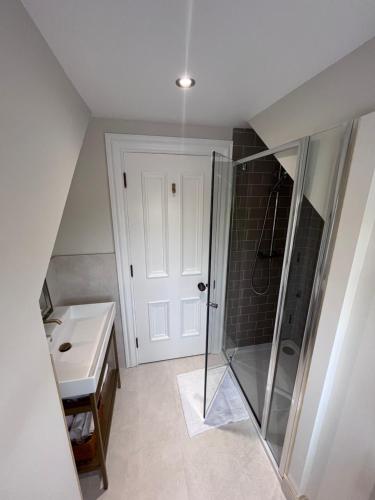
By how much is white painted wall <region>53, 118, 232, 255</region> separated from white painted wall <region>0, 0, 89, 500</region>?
0.67 metres

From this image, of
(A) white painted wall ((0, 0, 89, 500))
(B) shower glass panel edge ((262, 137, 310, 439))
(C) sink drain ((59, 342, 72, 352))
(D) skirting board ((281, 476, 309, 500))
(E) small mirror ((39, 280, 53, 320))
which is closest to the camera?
(A) white painted wall ((0, 0, 89, 500))

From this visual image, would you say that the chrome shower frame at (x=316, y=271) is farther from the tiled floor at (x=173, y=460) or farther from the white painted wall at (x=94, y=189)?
the white painted wall at (x=94, y=189)

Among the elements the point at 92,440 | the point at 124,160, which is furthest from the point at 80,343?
the point at 124,160

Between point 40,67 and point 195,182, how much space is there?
1173mm

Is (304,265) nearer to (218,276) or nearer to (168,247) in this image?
(218,276)

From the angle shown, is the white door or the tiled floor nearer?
the tiled floor

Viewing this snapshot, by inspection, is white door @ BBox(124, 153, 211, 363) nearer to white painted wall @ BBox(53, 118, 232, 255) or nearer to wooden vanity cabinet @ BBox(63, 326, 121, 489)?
white painted wall @ BBox(53, 118, 232, 255)

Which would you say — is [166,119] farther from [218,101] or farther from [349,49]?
[349,49]

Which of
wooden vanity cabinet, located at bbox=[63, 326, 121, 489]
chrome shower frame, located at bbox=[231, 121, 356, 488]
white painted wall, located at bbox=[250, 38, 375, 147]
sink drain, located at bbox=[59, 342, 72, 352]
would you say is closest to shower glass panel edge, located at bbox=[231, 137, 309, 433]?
chrome shower frame, located at bbox=[231, 121, 356, 488]

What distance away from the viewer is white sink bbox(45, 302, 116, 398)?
106 centimetres

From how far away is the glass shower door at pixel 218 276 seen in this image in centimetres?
158

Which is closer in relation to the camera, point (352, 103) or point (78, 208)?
point (352, 103)

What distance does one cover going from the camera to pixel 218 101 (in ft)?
4.03

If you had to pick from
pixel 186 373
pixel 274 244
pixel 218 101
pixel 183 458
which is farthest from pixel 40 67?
pixel 186 373
